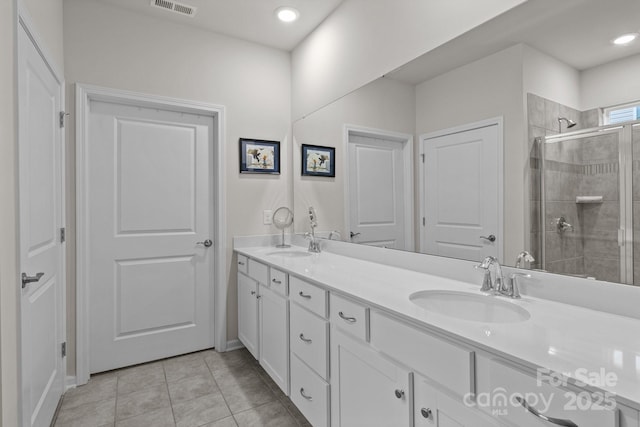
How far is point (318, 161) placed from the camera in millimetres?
2738

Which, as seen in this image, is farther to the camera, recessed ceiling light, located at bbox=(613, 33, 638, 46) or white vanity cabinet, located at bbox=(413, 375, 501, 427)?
recessed ceiling light, located at bbox=(613, 33, 638, 46)

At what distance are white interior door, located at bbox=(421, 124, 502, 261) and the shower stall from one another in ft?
0.60

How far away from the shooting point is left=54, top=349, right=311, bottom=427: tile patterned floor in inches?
74.2

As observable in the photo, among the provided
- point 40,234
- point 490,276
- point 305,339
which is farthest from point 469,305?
point 40,234

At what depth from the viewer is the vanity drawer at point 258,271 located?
2.20 metres

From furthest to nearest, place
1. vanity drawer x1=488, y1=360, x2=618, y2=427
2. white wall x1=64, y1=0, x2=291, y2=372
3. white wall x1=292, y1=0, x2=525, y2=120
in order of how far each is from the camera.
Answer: white wall x1=64, y1=0, x2=291, y2=372, white wall x1=292, y1=0, x2=525, y2=120, vanity drawer x1=488, y1=360, x2=618, y2=427

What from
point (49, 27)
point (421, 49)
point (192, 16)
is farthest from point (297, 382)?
point (192, 16)

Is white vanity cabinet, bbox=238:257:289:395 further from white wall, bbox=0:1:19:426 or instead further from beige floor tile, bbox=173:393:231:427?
white wall, bbox=0:1:19:426

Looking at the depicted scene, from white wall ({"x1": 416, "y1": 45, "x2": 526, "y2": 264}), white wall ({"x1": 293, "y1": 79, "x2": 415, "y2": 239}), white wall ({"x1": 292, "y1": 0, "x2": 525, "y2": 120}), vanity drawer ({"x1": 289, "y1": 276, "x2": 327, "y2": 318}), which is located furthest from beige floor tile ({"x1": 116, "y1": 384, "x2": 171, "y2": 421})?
white wall ({"x1": 292, "y1": 0, "x2": 525, "y2": 120})

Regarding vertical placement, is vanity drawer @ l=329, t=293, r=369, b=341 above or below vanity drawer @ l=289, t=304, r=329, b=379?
above

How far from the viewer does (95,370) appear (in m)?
2.41

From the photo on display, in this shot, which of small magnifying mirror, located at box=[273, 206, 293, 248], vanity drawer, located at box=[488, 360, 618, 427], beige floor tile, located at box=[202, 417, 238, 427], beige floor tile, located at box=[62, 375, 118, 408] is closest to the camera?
vanity drawer, located at box=[488, 360, 618, 427]

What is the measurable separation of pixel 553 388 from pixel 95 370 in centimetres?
282

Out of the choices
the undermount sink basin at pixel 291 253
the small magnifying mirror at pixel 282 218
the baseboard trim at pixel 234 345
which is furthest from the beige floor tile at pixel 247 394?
the small magnifying mirror at pixel 282 218
